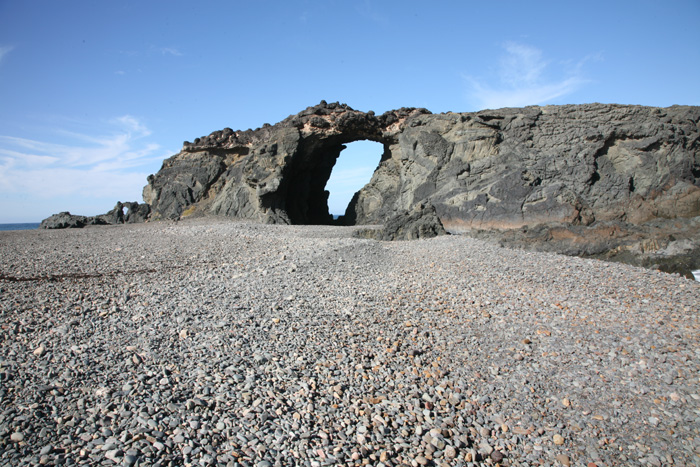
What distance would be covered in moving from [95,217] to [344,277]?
19857mm

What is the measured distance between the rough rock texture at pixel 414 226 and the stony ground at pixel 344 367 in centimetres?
528

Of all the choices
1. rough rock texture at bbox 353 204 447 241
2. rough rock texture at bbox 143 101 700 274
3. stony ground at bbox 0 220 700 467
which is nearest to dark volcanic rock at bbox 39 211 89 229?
rough rock texture at bbox 143 101 700 274

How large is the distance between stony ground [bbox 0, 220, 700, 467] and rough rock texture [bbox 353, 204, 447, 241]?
17.3ft

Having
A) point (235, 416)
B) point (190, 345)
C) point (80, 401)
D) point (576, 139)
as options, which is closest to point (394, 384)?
point (235, 416)

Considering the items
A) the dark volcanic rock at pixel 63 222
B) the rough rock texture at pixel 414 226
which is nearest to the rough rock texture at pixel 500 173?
the rough rock texture at pixel 414 226

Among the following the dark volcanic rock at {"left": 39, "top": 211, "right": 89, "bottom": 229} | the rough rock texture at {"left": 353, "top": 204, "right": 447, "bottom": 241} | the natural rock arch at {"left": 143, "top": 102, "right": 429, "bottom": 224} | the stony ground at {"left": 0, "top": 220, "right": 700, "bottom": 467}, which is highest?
the natural rock arch at {"left": 143, "top": 102, "right": 429, "bottom": 224}

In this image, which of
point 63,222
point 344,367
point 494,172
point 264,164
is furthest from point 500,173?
point 63,222

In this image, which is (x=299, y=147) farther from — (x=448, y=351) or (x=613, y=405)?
(x=613, y=405)

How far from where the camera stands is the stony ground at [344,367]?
156 inches

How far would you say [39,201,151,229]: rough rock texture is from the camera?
20750mm

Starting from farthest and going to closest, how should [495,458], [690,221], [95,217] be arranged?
[95,217]
[690,221]
[495,458]

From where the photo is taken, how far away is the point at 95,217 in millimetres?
23266

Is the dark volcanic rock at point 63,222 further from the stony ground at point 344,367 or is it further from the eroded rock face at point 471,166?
the stony ground at point 344,367

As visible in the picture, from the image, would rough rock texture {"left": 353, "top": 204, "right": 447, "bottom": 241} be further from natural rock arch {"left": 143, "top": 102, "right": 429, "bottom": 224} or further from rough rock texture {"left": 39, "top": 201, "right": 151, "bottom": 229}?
rough rock texture {"left": 39, "top": 201, "right": 151, "bottom": 229}
